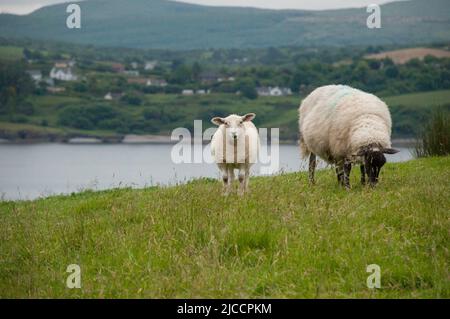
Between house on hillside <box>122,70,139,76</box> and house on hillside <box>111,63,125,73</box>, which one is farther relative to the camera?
house on hillside <box>111,63,125,73</box>

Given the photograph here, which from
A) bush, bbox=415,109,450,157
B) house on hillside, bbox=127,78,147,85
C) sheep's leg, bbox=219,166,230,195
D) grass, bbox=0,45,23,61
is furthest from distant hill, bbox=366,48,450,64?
sheep's leg, bbox=219,166,230,195

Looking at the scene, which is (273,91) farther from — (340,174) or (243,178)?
(243,178)

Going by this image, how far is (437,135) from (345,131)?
6206mm

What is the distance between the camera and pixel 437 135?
18078 mm

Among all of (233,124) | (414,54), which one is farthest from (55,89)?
(233,124)

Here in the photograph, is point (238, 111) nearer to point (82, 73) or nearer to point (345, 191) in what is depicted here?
point (82, 73)

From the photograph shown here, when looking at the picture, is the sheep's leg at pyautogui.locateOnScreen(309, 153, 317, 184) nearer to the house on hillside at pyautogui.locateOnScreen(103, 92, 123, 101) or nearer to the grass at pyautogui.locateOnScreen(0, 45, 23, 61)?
the house on hillside at pyautogui.locateOnScreen(103, 92, 123, 101)

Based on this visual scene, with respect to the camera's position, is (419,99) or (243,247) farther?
(419,99)

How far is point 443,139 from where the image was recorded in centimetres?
1795

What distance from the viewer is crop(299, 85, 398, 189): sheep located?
1203 cm

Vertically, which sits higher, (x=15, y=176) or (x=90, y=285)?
(x=90, y=285)

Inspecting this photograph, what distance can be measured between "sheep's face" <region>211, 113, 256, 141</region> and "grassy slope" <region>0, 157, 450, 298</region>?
1.68 meters

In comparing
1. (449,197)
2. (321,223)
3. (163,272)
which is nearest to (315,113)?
(449,197)

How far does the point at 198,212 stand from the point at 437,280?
3400mm
